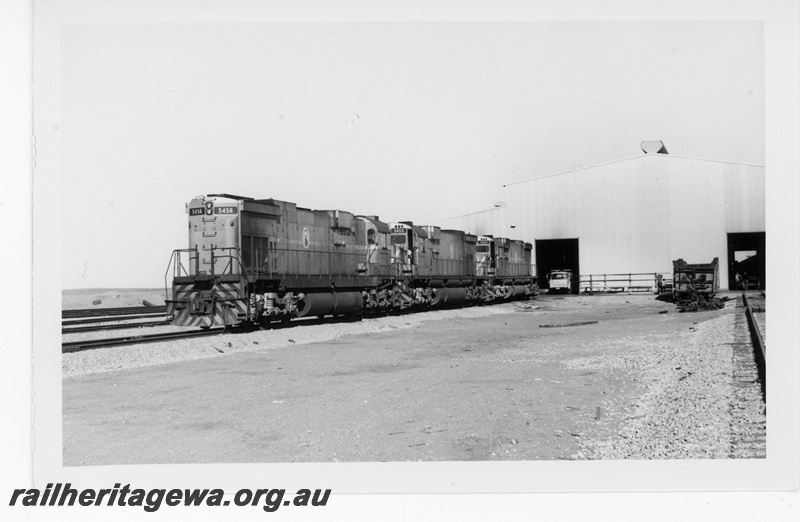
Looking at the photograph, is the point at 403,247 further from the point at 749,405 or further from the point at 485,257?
the point at 749,405

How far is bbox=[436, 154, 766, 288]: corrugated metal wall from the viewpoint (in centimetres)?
1986

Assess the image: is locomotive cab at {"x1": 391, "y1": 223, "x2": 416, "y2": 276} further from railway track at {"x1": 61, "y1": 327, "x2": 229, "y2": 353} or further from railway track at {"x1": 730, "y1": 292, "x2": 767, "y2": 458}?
railway track at {"x1": 730, "y1": 292, "x2": 767, "y2": 458}

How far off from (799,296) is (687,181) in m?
14.2

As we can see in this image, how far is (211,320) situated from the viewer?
14.9m

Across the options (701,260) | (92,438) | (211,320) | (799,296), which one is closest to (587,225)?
(701,260)

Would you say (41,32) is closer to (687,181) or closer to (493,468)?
(493,468)

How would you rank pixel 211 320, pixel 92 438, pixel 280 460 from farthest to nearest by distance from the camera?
1. pixel 211 320
2. pixel 92 438
3. pixel 280 460

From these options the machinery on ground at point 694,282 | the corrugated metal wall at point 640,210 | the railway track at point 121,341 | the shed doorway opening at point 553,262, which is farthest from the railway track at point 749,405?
the shed doorway opening at point 553,262

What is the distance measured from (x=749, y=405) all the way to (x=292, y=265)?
12063mm

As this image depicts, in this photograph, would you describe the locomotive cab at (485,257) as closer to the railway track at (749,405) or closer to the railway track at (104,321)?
the railway track at (104,321)

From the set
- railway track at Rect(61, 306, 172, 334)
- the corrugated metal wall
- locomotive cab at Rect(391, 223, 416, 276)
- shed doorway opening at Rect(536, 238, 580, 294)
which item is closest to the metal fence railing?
the corrugated metal wall

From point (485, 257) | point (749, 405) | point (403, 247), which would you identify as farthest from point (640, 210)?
point (749, 405)

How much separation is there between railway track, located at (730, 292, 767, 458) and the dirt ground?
3.85 ft

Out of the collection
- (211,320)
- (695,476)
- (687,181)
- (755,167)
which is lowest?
(695,476)
